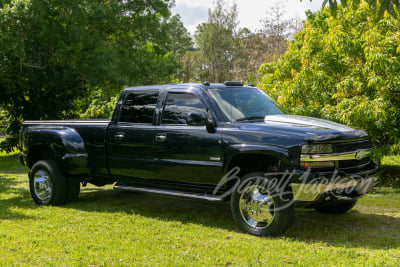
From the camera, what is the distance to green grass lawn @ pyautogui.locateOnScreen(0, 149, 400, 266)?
16.5ft

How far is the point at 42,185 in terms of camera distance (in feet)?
27.0

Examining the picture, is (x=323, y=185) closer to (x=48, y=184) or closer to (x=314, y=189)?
(x=314, y=189)

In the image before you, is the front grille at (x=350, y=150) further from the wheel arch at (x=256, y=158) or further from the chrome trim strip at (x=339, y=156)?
the wheel arch at (x=256, y=158)

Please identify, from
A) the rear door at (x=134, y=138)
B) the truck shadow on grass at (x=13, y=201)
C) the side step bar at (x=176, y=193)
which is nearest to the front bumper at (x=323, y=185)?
the side step bar at (x=176, y=193)

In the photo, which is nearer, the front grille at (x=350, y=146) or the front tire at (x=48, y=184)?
the front grille at (x=350, y=146)

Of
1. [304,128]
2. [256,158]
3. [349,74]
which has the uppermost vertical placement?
[349,74]

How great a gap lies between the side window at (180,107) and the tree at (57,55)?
10287 mm

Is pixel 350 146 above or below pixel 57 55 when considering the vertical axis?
below

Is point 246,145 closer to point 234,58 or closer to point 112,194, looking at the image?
point 112,194

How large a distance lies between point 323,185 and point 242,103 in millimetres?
1879

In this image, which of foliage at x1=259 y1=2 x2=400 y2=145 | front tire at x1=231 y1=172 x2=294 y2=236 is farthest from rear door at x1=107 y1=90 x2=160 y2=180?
foliage at x1=259 y1=2 x2=400 y2=145

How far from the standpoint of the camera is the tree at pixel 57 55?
15695 millimetres

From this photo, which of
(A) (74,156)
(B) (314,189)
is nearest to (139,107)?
(A) (74,156)

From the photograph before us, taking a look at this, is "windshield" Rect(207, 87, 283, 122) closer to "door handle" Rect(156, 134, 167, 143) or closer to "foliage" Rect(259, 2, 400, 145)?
"door handle" Rect(156, 134, 167, 143)
